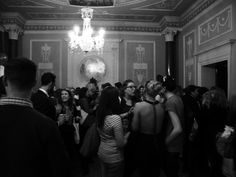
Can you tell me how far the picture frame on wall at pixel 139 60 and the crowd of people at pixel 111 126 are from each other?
16.1ft

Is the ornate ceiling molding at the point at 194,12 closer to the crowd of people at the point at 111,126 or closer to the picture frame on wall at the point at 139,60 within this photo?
the picture frame on wall at the point at 139,60

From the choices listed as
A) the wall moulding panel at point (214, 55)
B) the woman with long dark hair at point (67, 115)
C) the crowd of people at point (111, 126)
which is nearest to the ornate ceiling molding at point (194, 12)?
the wall moulding panel at point (214, 55)

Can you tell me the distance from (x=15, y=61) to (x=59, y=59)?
918 centimetres

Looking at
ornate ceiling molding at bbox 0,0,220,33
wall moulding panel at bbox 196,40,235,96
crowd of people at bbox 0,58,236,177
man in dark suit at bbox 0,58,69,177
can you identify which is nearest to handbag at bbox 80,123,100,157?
crowd of people at bbox 0,58,236,177

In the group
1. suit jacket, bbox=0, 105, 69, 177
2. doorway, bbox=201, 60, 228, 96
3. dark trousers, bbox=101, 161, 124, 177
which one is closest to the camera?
suit jacket, bbox=0, 105, 69, 177

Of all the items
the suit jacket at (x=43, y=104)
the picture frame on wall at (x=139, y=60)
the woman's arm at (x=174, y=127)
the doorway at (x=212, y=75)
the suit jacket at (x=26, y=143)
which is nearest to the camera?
the suit jacket at (x=26, y=143)

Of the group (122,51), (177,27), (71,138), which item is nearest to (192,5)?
(177,27)

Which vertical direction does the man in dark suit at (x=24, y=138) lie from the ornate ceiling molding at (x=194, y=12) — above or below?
below

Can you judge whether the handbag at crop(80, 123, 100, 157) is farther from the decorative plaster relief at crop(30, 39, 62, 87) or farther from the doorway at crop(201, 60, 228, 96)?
the decorative plaster relief at crop(30, 39, 62, 87)

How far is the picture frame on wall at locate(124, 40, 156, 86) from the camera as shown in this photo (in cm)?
1058

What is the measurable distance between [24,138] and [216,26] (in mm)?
6571

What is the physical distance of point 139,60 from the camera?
10.6m

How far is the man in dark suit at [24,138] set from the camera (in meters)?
1.43

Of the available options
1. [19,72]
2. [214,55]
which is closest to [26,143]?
[19,72]
